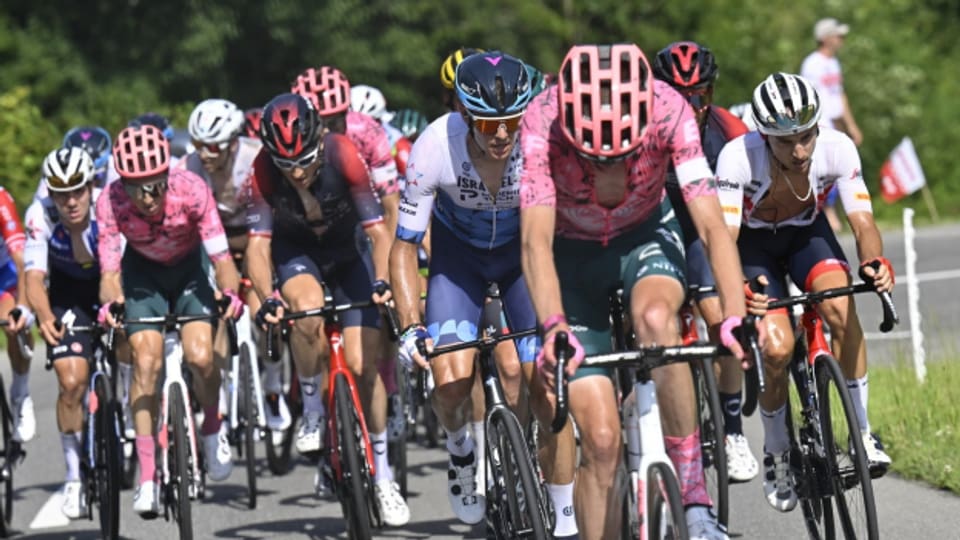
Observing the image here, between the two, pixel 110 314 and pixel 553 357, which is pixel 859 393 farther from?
pixel 110 314

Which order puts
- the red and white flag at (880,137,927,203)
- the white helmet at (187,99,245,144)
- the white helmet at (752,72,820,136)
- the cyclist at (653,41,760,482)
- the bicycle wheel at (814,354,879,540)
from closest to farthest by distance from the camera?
the bicycle wheel at (814,354,879,540) → the white helmet at (752,72,820,136) → the cyclist at (653,41,760,482) → the white helmet at (187,99,245,144) → the red and white flag at (880,137,927,203)

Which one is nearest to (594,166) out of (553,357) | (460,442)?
(553,357)

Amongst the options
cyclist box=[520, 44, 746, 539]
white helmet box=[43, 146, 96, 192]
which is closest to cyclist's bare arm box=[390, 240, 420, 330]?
cyclist box=[520, 44, 746, 539]

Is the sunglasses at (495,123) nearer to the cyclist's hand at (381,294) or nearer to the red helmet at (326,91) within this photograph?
the cyclist's hand at (381,294)

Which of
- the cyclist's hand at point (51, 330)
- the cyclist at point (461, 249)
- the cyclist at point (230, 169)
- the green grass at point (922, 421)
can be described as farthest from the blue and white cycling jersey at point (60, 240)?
the green grass at point (922, 421)

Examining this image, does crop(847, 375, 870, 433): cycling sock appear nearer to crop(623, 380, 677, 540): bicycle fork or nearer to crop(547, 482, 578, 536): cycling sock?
crop(547, 482, 578, 536): cycling sock

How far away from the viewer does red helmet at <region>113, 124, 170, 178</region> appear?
387 inches

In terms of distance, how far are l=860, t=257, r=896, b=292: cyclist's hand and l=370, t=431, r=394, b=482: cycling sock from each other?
9.86ft

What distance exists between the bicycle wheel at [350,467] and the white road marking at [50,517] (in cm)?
253

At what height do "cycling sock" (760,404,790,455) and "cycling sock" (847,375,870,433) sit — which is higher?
"cycling sock" (847,375,870,433)

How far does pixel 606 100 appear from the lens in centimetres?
668

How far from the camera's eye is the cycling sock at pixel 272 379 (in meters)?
12.2

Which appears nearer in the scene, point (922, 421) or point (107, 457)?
point (107, 457)

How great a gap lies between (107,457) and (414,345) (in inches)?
113
